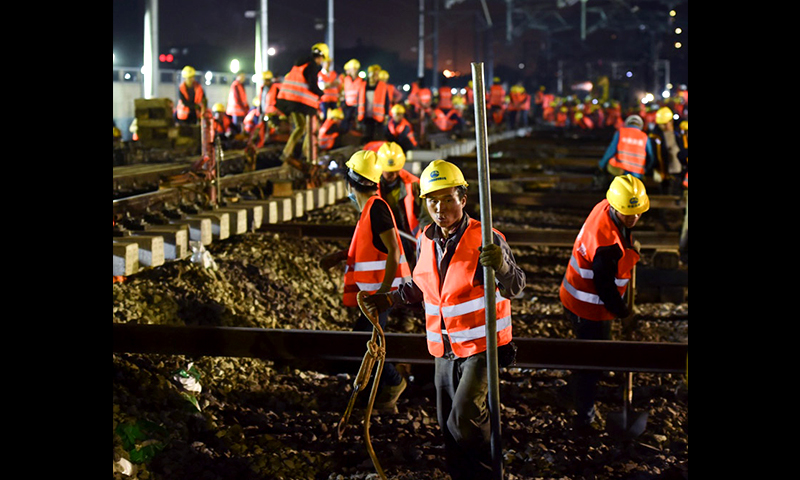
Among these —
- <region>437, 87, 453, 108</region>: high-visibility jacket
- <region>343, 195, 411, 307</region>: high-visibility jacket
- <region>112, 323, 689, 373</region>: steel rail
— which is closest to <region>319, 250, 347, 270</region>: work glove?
<region>343, 195, 411, 307</region>: high-visibility jacket

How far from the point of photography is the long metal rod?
3.71m

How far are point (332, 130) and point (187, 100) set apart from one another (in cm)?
317

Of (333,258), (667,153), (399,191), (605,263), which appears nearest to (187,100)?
(667,153)

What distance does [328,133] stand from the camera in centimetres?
1925

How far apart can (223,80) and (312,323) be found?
2426 cm

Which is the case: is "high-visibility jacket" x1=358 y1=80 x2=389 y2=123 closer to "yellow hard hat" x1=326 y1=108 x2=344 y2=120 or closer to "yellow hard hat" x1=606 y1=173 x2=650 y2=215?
"yellow hard hat" x1=326 y1=108 x2=344 y2=120

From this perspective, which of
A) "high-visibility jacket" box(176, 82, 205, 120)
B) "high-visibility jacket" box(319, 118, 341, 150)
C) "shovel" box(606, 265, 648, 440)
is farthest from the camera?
"high-visibility jacket" box(176, 82, 205, 120)

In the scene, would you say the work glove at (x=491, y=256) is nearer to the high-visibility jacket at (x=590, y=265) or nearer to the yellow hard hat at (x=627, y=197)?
the high-visibility jacket at (x=590, y=265)

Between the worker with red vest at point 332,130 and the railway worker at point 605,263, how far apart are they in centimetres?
1154

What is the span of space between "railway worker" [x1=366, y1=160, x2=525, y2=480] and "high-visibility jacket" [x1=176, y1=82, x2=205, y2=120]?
15826mm

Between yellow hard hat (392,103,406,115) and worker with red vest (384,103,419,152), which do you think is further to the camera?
worker with red vest (384,103,419,152)

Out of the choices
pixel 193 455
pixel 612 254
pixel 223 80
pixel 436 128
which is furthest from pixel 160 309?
pixel 223 80

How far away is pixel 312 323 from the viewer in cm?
910
